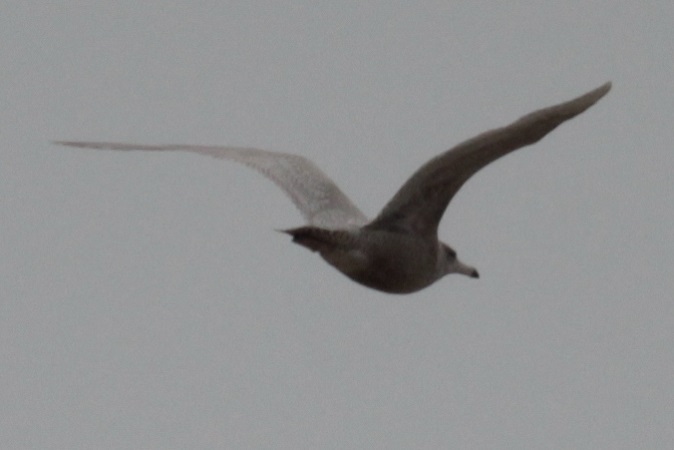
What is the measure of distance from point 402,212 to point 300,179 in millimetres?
1807

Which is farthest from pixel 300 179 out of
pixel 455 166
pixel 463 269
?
pixel 455 166

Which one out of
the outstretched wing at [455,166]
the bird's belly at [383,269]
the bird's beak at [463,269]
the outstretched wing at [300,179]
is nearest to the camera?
the outstretched wing at [455,166]

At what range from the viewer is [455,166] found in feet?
43.0

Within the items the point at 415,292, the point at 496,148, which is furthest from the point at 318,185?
the point at 496,148

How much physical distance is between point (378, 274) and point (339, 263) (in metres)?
0.30

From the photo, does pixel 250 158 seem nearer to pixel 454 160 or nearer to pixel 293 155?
pixel 293 155

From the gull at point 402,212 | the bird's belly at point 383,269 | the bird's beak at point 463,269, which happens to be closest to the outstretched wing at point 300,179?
the gull at point 402,212

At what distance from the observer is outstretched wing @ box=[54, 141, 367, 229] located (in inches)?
568

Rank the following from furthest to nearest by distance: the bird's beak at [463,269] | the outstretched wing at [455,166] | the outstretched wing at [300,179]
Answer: the bird's beak at [463,269] → the outstretched wing at [300,179] → the outstretched wing at [455,166]

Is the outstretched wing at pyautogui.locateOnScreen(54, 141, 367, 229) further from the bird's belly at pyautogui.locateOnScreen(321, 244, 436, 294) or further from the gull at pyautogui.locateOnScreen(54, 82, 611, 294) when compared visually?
the bird's belly at pyautogui.locateOnScreen(321, 244, 436, 294)

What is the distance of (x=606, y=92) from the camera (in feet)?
41.4

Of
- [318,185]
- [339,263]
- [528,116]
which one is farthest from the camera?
[318,185]

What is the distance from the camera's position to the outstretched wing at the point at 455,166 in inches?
496

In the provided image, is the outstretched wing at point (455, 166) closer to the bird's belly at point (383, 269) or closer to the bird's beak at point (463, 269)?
the bird's belly at point (383, 269)
